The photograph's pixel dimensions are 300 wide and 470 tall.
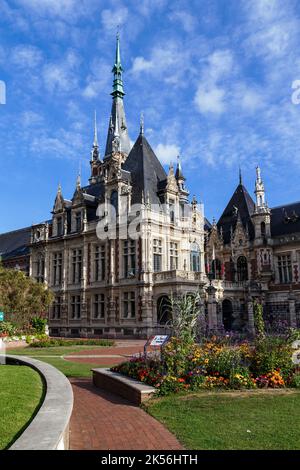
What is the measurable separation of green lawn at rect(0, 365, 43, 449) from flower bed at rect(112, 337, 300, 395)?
306cm

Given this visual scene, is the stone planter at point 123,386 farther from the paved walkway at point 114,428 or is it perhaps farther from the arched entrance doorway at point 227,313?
the arched entrance doorway at point 227,313

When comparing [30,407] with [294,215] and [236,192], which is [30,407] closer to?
[294,215]

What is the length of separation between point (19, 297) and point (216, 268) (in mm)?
23268

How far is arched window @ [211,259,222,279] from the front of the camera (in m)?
47.5

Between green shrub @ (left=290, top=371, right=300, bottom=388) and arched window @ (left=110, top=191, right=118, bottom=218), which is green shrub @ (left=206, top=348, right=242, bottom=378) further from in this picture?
arched window @ (left=110, top=191, right=118, bottom=218)

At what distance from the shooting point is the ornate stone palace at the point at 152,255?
39094mm

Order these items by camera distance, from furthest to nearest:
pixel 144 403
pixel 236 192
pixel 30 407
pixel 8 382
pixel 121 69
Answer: pixel 121 69
pixel 236 192
pixel 8 382
pixel 144 403
pixel 30 407

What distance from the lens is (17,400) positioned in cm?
898

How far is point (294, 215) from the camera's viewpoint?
4375 centimetres

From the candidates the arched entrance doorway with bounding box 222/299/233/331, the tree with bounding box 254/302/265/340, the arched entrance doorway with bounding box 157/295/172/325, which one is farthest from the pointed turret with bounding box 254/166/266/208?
the tree with bounding box 254/302/265/340

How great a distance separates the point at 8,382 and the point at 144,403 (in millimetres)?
3711

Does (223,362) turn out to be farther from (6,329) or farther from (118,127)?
(118,127)

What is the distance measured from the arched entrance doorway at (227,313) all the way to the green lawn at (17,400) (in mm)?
32782

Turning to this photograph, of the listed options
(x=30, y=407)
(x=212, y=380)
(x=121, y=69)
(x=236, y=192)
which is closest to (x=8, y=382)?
(x=30, y=407)
